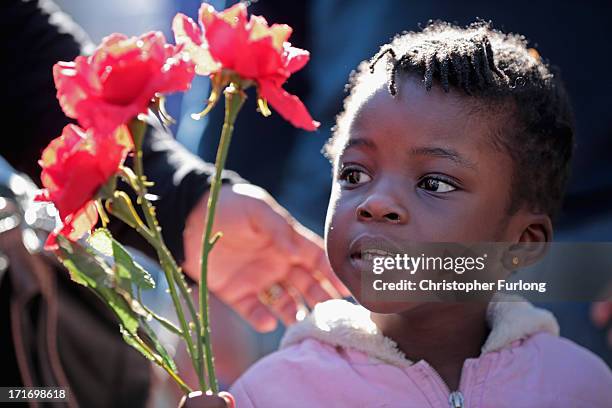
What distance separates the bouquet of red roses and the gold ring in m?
0.52

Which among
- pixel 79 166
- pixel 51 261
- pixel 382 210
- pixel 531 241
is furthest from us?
pixel 51 261

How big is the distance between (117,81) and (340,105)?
0.84m

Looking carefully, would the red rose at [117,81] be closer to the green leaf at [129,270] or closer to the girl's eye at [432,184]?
the green leaf at [129,270]

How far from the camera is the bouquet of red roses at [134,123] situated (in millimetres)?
758

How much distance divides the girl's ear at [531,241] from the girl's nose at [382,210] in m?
0.24

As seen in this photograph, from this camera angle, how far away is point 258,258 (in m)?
1.32

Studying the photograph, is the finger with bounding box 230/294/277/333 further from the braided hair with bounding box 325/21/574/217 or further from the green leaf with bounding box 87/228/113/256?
the green leaf with bounding box 87/228/113/256

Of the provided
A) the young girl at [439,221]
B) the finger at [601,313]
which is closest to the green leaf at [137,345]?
the young girl at [439,221]

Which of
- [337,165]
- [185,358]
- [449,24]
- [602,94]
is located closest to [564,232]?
[602,94]

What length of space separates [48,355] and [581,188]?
0.94 meters

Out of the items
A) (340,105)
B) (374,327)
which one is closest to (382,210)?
(374,327)

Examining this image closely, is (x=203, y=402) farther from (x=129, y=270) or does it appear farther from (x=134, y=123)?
(x=134, y=123)

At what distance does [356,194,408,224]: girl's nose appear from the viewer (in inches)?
42.3

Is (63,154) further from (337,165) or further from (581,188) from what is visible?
(581,188)
